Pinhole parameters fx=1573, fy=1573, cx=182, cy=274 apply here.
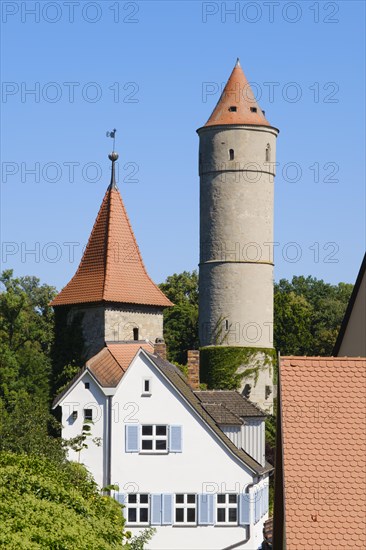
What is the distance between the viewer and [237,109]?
66125 millimetres

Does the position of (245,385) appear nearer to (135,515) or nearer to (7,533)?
(135,515)

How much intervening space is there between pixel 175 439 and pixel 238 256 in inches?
1031

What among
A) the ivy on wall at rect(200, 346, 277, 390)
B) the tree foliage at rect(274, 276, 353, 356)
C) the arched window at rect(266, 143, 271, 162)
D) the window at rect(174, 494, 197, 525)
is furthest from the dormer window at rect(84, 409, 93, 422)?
the tree foliage at rect(274, 276, 353, 356)

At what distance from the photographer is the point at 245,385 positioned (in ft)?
206

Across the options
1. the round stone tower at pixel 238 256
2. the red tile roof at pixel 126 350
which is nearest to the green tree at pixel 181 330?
the round stone tower at pixel 238 256

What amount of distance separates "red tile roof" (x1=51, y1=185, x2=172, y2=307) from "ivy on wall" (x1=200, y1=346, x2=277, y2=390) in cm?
1045

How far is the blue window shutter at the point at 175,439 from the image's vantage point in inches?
1508

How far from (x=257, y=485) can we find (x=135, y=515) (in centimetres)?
342

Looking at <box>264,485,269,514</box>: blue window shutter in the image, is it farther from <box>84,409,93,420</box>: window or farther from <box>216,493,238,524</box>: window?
<box>84,409,93,420</box>: window

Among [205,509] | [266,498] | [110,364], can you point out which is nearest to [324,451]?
[205,509]

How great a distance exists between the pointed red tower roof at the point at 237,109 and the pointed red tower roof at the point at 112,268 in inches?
→ 520

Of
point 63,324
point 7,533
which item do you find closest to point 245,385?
point 63,324

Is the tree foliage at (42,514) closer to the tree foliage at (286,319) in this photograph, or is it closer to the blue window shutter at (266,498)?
the blue window shutter at (266,498)

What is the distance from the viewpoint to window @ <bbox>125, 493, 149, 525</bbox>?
123 feet
